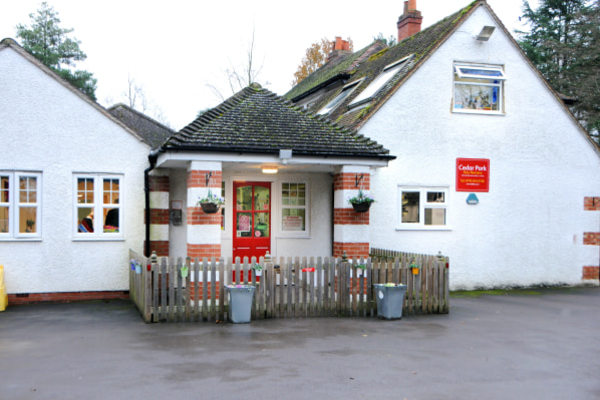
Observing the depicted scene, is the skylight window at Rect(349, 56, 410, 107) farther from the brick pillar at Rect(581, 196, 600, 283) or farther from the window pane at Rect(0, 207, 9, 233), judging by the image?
the window pane at Rect(0, 207, 9, 233)

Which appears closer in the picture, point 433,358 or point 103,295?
point 433,358

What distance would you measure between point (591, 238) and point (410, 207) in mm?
5410

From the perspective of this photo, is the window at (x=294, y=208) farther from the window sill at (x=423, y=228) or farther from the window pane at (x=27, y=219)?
the window pane at (x=27, y=219)

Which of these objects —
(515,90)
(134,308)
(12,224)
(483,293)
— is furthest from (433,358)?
(515,90)

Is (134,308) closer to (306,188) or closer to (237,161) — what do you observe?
(237,161)

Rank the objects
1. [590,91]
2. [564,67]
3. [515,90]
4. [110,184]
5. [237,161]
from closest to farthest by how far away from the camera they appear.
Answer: [237,161] → [110,184] → [515,90] → [590,91] → [564,67]

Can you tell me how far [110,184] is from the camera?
1252cm

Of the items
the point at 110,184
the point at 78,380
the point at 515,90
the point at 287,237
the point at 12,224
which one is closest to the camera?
the point at 78,380

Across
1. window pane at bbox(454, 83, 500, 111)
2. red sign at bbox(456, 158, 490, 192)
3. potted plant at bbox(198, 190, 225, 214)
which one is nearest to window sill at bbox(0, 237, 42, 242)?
potted plant at bbox(198, 190, 225, 214)

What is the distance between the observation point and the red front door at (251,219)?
45.0 ft

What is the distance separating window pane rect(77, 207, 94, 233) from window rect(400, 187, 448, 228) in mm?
7451

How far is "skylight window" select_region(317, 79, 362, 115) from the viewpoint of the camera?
18036 millimetres

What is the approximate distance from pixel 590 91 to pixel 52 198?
21321 millimetres

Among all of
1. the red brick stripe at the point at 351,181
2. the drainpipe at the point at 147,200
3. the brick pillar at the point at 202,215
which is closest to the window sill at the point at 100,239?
the drainpipe at the point at 147,200
